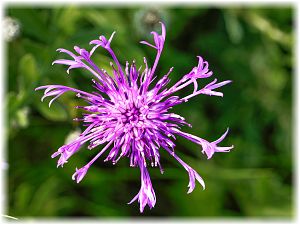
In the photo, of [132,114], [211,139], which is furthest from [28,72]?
[211,139]

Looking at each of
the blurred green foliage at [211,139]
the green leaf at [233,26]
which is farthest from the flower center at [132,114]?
the green leaf at [233,26]

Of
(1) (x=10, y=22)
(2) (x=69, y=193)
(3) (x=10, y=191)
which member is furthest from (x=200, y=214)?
(1) (x=10, y=22)

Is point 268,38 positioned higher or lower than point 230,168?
higher

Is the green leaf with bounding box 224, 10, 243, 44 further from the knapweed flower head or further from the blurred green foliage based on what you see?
the knapweed flower head

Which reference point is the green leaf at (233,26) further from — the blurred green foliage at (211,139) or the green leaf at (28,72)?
the green leaf at (28,72)

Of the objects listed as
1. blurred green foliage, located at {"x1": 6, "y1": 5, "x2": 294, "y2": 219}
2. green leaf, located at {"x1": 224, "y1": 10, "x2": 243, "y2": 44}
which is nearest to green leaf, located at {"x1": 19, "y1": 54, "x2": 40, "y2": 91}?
blurred green foliage, located at {"x1": 6, "y1": 5, "x2": 294, "y2": 219}

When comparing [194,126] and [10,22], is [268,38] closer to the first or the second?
[194,126]

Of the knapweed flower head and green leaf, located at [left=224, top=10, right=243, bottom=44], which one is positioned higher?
green leaf, located at [left=224, top=10, right=243, bottom=44]

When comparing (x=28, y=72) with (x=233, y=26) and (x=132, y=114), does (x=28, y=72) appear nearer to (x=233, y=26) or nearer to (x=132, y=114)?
(x=132, y=114)
